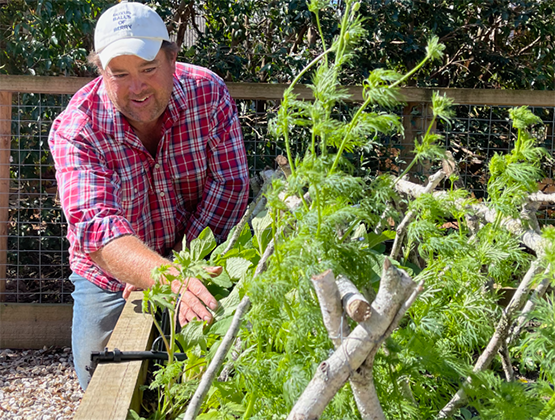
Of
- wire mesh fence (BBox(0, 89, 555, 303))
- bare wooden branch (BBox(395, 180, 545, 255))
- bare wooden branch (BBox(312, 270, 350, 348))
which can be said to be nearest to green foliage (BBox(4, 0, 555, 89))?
wire mesh fence (BBox(0, 89, 555, 303))

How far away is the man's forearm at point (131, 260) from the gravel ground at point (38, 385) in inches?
56.8

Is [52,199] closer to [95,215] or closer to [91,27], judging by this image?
[91,27]

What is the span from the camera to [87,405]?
50.2 inches

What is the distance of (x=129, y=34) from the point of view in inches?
83.3

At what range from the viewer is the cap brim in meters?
2.08

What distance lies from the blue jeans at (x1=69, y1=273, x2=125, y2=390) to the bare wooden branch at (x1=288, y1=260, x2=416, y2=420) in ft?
6.05

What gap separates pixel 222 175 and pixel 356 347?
182 cm

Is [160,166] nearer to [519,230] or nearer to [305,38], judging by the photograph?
[519,230]

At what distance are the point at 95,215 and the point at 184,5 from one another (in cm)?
292

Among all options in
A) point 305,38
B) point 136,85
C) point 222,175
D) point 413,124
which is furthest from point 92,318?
point 305,38

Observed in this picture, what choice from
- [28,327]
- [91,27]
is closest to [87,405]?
[28,327]

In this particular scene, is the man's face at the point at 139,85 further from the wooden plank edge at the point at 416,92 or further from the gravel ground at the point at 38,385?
the gravel ground at the point at 38,385

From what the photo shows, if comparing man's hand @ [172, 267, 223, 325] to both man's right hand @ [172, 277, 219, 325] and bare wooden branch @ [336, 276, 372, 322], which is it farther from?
bare wooden branch @ [336, 276, 372, 322]

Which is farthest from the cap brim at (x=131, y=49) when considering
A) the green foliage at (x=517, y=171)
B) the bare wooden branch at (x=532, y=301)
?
the bare wooden branch at (x=532, y=301)
